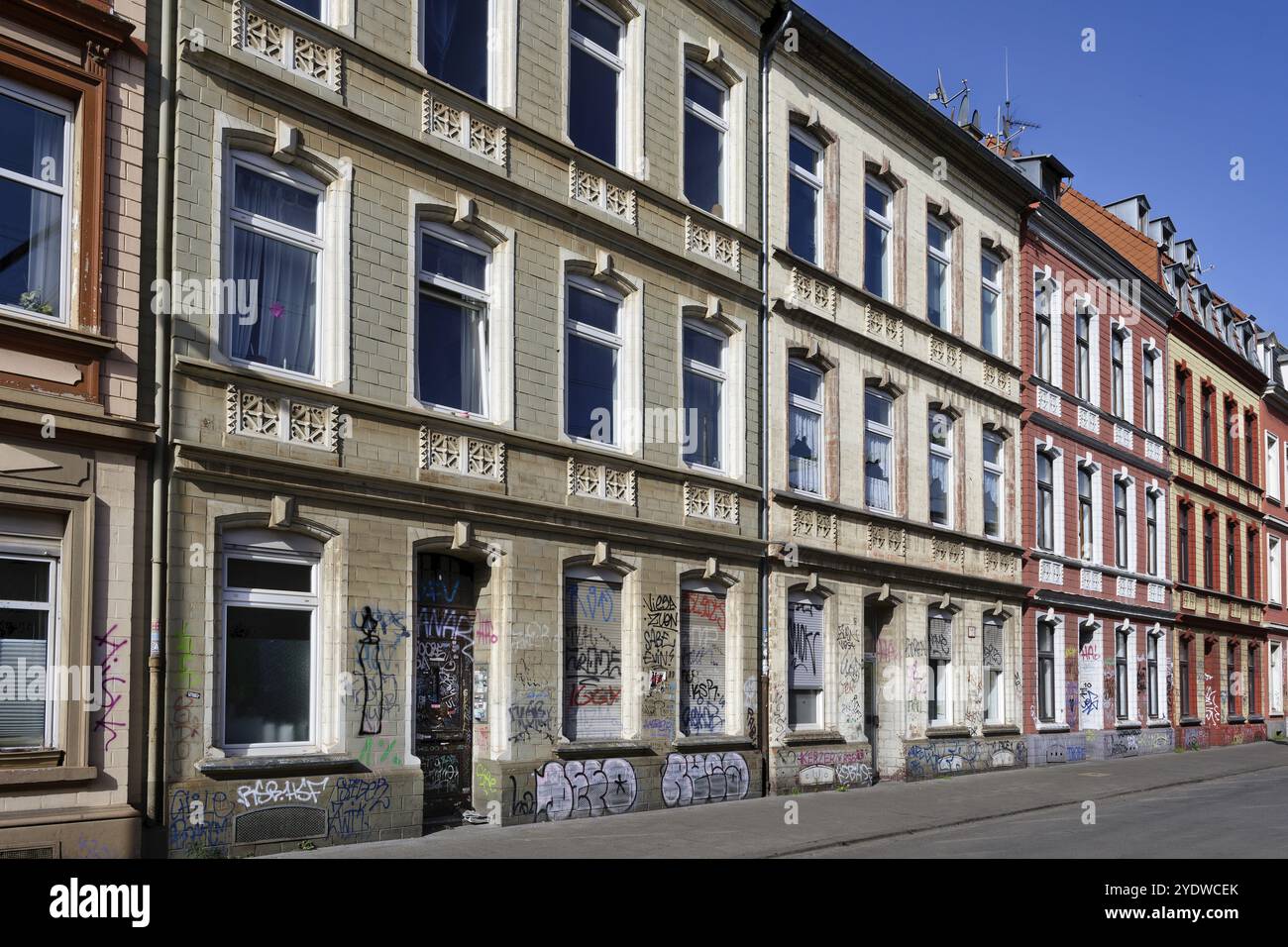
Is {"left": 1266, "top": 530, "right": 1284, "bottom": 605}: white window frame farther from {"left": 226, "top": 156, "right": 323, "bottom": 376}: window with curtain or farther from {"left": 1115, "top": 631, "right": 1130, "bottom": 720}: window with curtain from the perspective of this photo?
{"left": 226, "top": 156, "right": 323, "bottom": 376}: window with curtain

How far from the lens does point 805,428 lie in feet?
74.5

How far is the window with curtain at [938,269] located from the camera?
1064 inches

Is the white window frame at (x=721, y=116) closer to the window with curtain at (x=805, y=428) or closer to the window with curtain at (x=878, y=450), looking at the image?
the window with curtain at (x=805, y=428)

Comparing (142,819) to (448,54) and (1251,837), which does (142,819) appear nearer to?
(448,54)

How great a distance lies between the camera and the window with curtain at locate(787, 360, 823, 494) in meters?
22.2

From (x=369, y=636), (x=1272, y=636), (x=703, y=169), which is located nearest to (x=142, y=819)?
(x=369, y=636)

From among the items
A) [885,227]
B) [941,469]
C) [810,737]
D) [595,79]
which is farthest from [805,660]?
[595,79]

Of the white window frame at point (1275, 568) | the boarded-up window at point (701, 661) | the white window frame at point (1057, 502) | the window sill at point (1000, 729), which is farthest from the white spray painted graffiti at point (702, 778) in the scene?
the white window frame at point (1275, 568)

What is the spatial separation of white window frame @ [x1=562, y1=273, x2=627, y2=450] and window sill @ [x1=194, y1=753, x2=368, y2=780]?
5.29 m

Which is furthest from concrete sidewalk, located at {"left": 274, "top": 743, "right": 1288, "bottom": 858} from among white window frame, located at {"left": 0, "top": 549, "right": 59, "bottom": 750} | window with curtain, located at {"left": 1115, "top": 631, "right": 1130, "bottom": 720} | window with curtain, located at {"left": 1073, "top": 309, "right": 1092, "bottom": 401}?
window with curtain, located at {"left": 1073, "top": 309, "right": 1092, "bottom": 401}

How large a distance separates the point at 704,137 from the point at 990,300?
1064 cm

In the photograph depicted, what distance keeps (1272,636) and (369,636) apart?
39417 mm

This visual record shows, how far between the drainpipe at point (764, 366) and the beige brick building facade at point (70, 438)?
10.4 m

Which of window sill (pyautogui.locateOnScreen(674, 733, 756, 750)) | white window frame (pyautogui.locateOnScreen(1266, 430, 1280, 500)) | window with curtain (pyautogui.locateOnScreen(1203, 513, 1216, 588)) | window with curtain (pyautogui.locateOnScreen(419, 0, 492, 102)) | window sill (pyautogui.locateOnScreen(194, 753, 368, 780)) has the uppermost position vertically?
window with curtain (pyautogui.locateOnScreen(419, 0, 492, 102))
